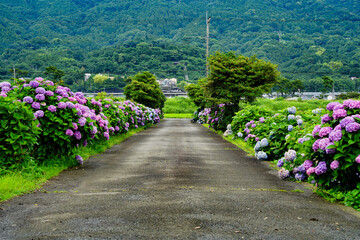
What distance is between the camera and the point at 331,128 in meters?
6.02

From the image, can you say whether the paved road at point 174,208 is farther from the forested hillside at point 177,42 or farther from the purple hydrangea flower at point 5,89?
the forested hillside at point 177,42

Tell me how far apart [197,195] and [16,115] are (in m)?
3.84

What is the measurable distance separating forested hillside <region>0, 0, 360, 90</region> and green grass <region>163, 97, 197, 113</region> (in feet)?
24.8

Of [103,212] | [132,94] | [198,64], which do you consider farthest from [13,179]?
[198,64]

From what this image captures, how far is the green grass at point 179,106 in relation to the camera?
8438 cm

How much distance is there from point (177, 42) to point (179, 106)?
181ft

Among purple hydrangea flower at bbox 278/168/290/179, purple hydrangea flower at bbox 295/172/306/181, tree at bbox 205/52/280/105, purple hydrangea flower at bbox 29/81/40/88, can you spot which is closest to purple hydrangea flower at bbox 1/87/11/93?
purple hydrangea flower at bbox 29/81/40/88

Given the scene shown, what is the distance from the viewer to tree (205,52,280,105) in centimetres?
2097

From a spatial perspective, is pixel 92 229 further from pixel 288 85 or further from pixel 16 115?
pixel 288 85

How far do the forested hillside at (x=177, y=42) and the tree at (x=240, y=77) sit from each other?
33552 millimetres

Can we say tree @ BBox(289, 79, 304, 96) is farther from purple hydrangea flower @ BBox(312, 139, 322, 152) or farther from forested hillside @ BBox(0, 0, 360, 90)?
purple hydrangea flower @ BBox(312, 139, 322, 152)

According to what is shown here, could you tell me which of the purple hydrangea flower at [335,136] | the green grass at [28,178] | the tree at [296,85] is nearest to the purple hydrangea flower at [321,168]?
the purple hydrangea flower at [335,136]

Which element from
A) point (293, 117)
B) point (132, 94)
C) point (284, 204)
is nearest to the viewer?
point (284, 204)

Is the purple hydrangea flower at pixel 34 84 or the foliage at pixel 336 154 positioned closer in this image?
the foliage at pixel 336 154
